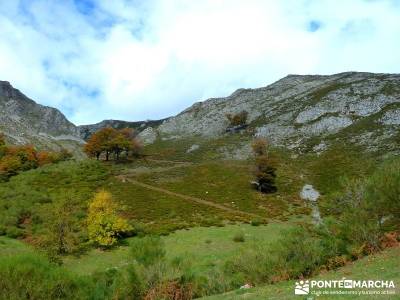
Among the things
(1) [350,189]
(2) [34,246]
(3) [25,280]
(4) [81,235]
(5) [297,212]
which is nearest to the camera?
(3) [25,280]

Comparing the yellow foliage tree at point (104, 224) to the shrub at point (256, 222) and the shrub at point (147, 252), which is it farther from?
the shrub at point (147, 252)

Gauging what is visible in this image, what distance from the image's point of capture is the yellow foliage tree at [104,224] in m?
46.2

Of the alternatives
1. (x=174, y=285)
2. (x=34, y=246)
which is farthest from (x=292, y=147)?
(x=174, y=285)

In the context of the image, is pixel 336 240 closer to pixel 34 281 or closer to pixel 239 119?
pixel 34 281

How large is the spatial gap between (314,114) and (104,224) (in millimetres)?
91507

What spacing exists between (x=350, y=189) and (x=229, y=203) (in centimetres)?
3700

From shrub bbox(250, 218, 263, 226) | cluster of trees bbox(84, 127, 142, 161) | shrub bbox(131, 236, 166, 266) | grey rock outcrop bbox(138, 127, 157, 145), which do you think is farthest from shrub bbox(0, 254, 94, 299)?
grey rock outcrop bbox(138, 127, 157, 145)

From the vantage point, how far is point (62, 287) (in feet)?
65.5

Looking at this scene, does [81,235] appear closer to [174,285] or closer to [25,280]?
[174,285]

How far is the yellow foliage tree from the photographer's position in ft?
151

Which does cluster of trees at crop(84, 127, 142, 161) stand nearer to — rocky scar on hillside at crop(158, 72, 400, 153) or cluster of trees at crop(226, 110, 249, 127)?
rocky scar on hillside at crop(158, 72, 400, 153)

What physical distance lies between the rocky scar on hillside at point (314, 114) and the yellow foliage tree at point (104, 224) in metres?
60.7

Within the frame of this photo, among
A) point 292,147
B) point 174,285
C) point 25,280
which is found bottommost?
point 174,285

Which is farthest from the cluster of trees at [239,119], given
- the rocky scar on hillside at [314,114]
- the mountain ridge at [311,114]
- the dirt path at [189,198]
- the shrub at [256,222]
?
the shrub at [256,222]
